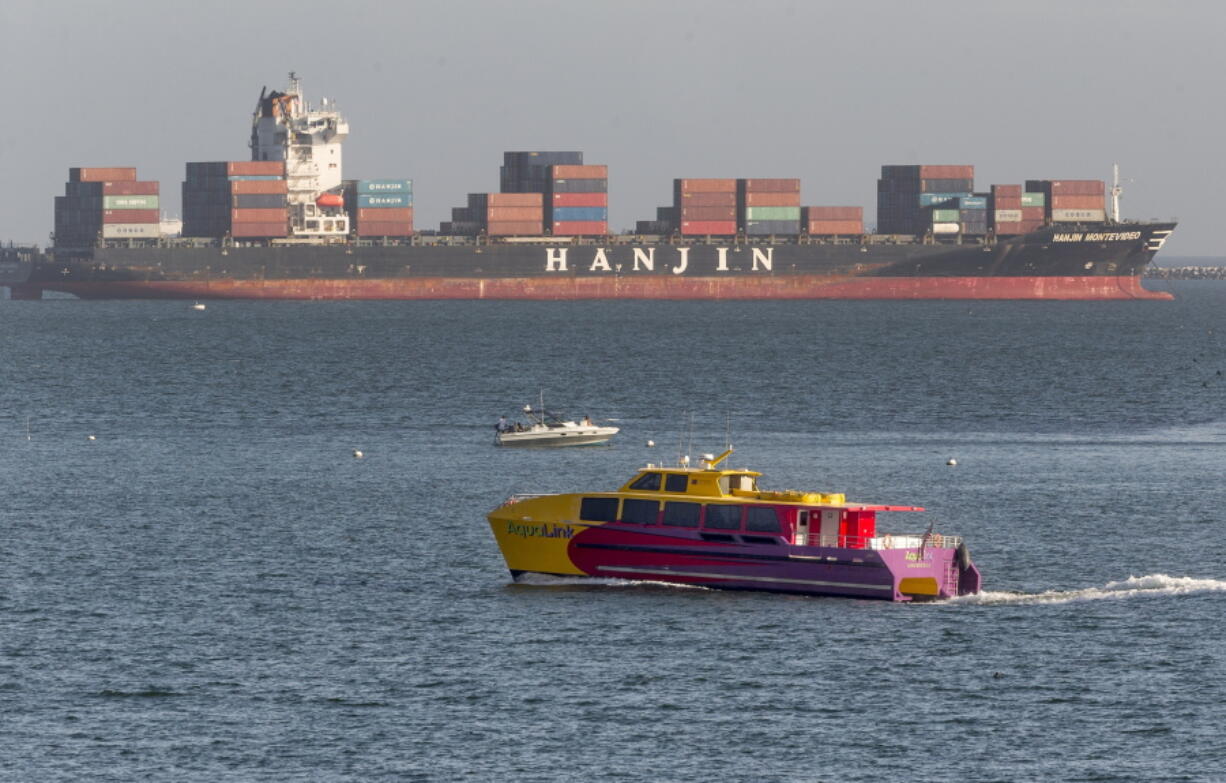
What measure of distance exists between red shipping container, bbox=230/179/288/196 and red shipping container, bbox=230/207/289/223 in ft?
6.39

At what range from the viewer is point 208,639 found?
129 feet

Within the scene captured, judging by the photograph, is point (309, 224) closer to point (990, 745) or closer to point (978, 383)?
point (978, 383)

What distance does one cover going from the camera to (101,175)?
19738 centimetres

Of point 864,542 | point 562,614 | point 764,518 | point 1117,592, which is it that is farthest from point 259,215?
point 1117,592

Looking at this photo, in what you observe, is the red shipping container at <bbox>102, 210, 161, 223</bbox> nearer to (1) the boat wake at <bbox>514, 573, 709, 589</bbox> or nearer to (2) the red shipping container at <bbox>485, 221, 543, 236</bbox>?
(2) the red shipping container at <bbox>485, 221, 543, 236</bbox>

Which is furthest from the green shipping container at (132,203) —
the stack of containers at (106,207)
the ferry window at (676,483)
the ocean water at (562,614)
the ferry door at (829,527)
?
the ferry door at (829,527)

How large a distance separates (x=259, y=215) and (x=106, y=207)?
1582 cm

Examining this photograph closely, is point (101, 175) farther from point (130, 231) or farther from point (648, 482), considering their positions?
point (648, 482)

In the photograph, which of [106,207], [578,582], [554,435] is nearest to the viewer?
[578,582]

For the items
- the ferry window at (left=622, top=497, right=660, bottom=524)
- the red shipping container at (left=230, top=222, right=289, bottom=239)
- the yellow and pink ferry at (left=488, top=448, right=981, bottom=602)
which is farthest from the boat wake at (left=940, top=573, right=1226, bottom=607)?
the red shipping container at (left=230, top=222, right=289, bottom=239)

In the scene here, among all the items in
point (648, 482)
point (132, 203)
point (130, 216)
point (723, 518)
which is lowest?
point (723, 518)

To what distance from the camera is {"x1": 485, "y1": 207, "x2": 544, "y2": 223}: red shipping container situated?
19775cm

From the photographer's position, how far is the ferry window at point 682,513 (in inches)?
1699

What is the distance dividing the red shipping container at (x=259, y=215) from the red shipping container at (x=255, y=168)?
451cm
